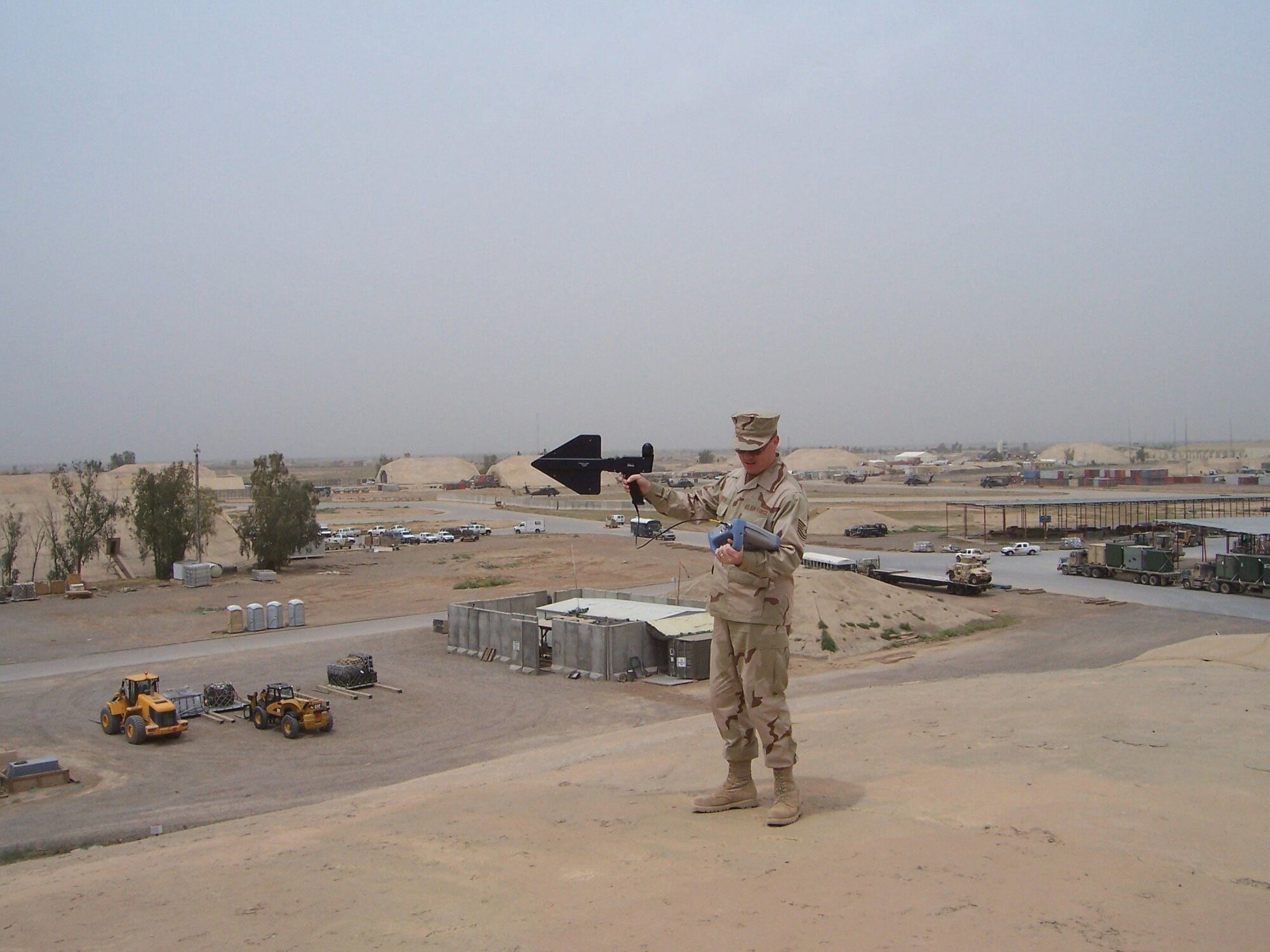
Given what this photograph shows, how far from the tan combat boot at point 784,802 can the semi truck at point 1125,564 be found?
4251 cm

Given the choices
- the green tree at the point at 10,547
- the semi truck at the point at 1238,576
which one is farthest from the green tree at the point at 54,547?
the semi truck at the point at 1238,576

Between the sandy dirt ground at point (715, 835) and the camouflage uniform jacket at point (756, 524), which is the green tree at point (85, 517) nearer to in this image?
the sandy dirt ground at point (715, 835)

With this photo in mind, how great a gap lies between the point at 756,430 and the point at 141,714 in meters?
19.3

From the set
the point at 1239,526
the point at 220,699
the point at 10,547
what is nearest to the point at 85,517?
the point at 10,547

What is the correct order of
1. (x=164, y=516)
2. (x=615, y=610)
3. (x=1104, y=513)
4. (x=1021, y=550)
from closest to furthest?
(x=615, y=610) → (x=164, y=516) → (x=1021, y=550) → (x=1104, y=513)

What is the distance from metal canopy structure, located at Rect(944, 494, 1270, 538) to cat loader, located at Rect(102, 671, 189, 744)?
52210 mm

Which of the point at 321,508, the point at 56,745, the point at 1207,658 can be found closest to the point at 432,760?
the point at 56,745

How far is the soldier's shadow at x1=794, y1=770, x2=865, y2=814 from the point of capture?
760cm

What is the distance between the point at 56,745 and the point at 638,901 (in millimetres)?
20438

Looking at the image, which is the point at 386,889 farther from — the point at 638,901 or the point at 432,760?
the point at 432,760

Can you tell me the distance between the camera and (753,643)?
24.7 ft

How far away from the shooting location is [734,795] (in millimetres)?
7832

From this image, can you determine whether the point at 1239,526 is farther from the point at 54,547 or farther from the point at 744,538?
the point at 54,547

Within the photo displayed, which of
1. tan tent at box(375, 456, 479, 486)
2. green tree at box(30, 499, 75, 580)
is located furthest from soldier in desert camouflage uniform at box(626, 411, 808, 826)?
tan tent at box(375, 456, 479, 486)
